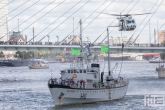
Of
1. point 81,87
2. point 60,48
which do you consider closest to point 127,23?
point 60,48

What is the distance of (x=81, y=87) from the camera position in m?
65.9

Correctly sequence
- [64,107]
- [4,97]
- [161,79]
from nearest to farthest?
[64,107] → [4,97] → [161,79]

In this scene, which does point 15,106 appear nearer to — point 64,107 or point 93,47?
point 64,107

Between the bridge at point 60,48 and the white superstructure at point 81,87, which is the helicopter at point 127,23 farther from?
the white superstructure at point 81,87

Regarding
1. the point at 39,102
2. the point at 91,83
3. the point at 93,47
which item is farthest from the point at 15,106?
the point at 93,47

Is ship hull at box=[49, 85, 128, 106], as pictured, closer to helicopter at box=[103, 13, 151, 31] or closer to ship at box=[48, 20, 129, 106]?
ship at box=[48, 20, 129, 106]

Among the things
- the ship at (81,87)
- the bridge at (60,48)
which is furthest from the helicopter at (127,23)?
the ship at (81,87)

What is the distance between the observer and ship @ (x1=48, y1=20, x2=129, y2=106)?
6562 centimetres

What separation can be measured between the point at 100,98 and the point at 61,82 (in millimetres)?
4848

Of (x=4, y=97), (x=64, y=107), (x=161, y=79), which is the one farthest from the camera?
(x=161, y=79)

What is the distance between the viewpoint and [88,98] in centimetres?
6681

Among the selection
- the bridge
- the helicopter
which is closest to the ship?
the helicopter

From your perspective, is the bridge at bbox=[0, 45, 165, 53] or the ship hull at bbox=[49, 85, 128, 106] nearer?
the ship hull at bbox=[49, 85, 128, 106]

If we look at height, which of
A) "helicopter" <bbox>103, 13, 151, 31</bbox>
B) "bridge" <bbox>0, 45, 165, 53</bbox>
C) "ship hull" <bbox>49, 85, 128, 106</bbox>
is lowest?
"ship hull" <bbox>49, 85, 128, 106</bbox>
